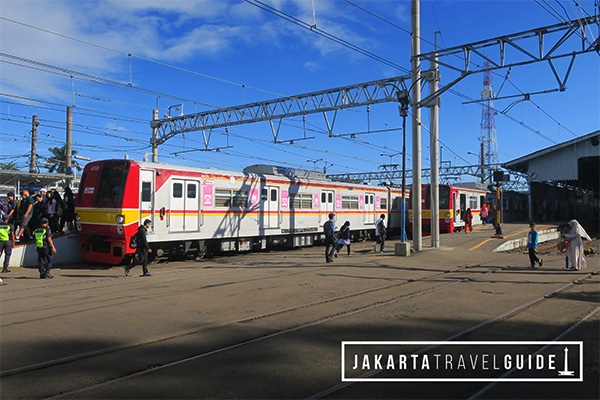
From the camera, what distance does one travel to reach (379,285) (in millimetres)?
11609

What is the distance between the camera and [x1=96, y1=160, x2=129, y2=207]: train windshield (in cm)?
1428

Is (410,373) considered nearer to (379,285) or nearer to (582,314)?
(582,314)

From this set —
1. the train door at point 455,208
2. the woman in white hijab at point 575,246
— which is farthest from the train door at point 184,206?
the train door at point 455,208

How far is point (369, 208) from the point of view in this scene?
26438 millimetres

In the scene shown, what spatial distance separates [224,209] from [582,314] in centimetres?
1201

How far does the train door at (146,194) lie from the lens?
571 inches

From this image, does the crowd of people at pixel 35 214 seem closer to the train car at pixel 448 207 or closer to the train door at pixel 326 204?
the train door at pixel 326 204

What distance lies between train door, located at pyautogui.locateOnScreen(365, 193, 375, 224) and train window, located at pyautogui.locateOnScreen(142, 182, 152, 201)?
14038mm

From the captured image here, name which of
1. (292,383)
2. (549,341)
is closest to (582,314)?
(549,341)

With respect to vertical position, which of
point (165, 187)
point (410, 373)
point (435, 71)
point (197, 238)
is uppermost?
point (435, 71)

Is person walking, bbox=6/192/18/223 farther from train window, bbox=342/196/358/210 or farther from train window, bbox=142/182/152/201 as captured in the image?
train window, bbox=342/196/358/210

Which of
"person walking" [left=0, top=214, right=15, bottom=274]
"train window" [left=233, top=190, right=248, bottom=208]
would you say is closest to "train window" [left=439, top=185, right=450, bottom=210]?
Result: "train window" [left=233, top=190, right=248, bottom=208]

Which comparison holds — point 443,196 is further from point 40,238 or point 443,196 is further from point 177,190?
point 40,238

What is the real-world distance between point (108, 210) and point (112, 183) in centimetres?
84
